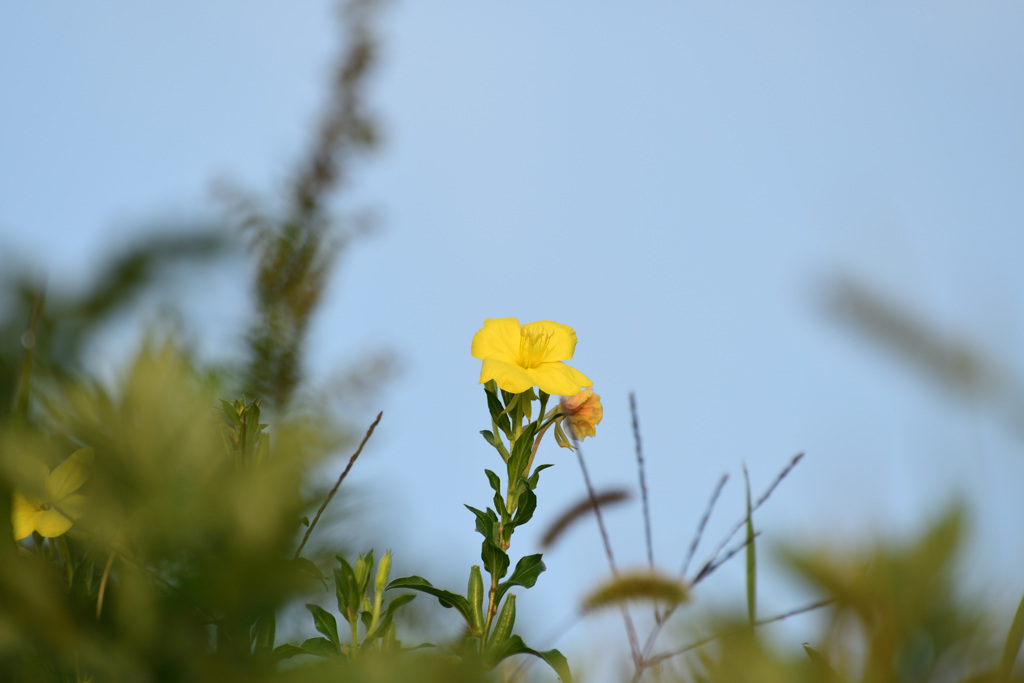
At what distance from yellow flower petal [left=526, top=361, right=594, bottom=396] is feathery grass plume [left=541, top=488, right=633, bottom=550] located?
235 millimetres

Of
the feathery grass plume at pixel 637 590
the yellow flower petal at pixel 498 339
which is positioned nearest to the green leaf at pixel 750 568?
the feathery grass plume at pixel 637 590

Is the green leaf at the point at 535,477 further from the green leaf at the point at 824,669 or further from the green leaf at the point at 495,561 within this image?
the green leaf at the point at 824,669

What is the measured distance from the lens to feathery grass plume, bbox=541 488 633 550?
743mm

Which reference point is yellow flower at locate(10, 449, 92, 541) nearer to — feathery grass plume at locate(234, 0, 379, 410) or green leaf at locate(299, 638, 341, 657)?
green leaf at locate(299, 638, 341, 657)

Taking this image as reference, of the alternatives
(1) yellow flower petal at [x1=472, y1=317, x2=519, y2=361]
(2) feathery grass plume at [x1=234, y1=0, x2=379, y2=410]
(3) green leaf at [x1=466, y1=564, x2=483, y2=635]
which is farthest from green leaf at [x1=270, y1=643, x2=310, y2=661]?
(2) feathery grass plume at [x1=234, y1=0, x2=379, y2=410]

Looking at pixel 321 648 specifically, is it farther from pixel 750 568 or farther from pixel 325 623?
pixel 750 568

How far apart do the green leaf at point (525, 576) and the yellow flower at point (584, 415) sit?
116mm

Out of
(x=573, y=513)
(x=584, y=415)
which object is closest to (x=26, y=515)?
(x=584, y=415)

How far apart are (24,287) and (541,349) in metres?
1.49

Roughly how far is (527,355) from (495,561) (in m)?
0.15

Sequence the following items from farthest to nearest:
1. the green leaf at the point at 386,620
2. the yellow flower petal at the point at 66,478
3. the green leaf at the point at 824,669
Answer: the green leaf at the point at 386,620 < the yellow flower petal at the point at 66,478 < the green leaf at the point at 824,669

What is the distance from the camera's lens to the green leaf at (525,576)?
19.8 inches

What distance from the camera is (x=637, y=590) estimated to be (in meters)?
0.58

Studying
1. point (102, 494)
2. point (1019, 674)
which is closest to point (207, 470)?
point (102, 494)
